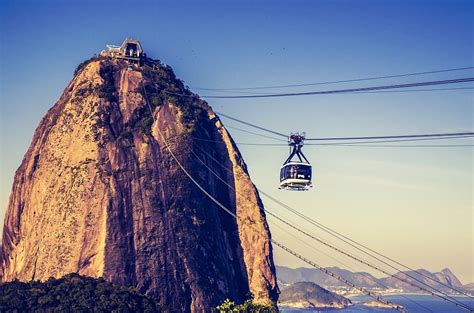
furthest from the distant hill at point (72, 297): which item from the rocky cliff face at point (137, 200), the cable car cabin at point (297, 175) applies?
the cable car cabin at point (297, 175)

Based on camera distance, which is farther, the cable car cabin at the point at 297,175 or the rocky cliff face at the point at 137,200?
the rocky cliff face at the point at 137,200

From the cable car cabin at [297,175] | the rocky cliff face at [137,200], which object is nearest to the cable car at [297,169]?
the cable car cabin at [297,175]

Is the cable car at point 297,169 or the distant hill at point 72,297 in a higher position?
the cable car at point 297,169

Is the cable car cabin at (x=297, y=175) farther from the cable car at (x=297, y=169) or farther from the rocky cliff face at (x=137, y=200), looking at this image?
the rocky cliff face at (x=137, y=200)

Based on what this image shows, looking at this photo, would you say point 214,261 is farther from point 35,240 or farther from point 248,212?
point 35,240

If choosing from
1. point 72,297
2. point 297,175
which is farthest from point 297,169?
point 72,297

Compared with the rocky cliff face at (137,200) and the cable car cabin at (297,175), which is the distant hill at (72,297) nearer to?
the rocky cliff face at (137,200)

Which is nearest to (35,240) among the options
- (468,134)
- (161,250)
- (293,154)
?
(161,250)
